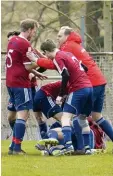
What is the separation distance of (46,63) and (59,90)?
Result: 908 mm

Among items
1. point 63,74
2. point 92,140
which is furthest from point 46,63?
point 92,140

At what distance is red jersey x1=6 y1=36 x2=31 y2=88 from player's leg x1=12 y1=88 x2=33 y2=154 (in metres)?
0.10

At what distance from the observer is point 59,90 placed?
42.4 feet

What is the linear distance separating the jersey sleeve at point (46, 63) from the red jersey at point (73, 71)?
226mm

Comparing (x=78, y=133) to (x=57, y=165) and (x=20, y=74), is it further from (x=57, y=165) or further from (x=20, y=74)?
(x=57, y=165)

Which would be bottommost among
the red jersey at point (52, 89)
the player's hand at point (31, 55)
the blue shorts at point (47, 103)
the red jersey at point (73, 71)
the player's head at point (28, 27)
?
the blue shorts at point (47, 103)

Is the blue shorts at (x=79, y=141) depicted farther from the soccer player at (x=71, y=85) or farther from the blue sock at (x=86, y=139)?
the soccer player at (x=71, y=85)

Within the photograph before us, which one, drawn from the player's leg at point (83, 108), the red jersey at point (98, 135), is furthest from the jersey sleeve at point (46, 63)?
the red jersey at point (98, 135)

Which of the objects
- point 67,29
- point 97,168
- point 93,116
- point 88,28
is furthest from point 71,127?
point 88,28

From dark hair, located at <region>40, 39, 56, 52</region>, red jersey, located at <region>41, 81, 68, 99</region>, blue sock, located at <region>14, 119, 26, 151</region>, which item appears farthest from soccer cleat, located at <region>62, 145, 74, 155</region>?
dark hair, located at <region>40, 39, 56, 52</region>

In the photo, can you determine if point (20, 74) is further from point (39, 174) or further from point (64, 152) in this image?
point (39, 174)

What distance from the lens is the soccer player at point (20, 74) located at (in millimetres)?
12234

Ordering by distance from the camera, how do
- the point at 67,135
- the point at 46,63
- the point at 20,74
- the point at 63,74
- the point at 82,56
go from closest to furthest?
the point at 63,74 < the point at 67,135 < the point at 46,63 < the point at 20,74 < the point at 82,56

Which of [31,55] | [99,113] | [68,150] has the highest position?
[31,55]
